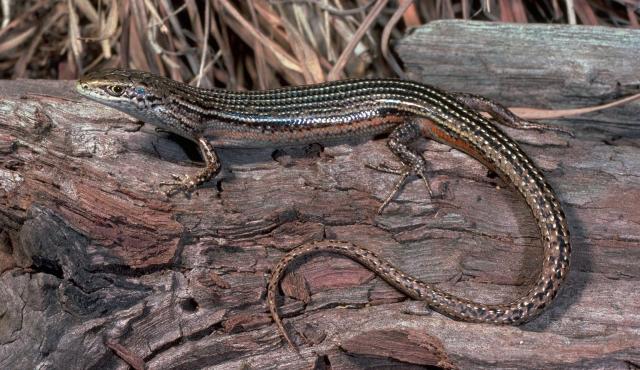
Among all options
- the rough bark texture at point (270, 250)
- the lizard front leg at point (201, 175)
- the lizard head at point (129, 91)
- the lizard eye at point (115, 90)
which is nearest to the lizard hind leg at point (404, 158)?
the rough bark texture at point (270, 250)

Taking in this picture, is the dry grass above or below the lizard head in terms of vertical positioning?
above

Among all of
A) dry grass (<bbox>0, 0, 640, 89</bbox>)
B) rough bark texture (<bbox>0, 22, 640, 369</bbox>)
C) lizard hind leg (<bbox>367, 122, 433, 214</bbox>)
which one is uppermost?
dry grass (<bbox>0, 0, 640, 89</bbox>)

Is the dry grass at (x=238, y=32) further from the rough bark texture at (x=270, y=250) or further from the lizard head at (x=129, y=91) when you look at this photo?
the rough bark texture at (x=270, y=250)

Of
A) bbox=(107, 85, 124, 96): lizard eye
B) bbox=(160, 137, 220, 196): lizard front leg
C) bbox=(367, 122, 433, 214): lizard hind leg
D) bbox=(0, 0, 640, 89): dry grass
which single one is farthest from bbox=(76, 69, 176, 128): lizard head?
bbox=(367, 122, 433, 214): lizard hind leg

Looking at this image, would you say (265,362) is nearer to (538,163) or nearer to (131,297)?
(131,297)

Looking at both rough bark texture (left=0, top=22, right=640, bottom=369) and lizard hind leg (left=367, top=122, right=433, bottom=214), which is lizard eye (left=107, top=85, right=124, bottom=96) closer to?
rough bark texture (left=0, top=22, right=640, bottom=369)

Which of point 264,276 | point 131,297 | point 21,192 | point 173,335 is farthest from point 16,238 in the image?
point 264,276
